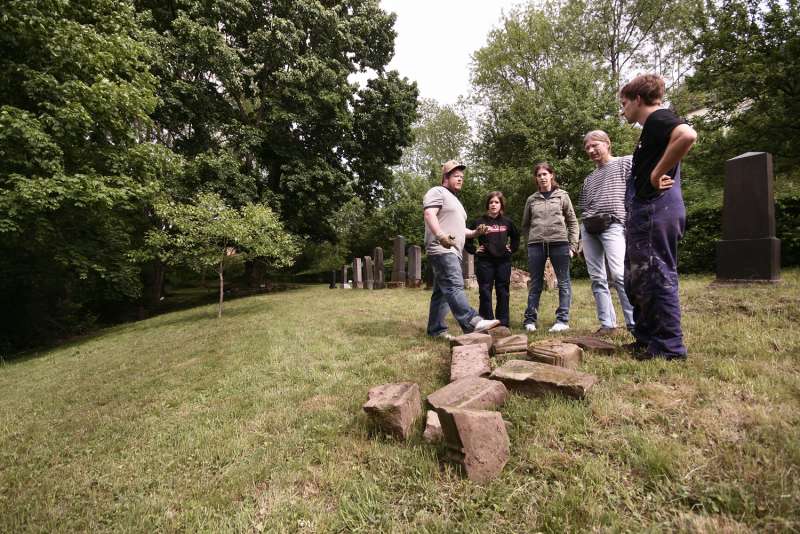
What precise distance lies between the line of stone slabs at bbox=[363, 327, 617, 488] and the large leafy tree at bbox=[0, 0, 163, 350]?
11.4m

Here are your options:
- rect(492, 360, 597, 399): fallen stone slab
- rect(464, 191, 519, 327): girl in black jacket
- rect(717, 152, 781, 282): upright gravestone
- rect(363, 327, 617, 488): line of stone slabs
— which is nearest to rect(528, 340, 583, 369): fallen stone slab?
rect(363, 327, 617, 488): line of stone slabs

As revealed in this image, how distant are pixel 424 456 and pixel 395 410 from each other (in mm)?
337

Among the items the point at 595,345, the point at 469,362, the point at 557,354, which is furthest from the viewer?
the point at 595,345

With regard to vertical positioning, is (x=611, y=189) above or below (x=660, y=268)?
above

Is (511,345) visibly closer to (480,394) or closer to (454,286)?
(454,286)

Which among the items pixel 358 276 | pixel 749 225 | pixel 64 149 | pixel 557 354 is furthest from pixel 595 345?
pixel 358 276

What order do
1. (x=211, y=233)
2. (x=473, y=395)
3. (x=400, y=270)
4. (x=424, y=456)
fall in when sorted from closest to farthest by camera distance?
(x=424, y=456), (x=473, y=395), (x=211, y=233), (x=400, y=270)

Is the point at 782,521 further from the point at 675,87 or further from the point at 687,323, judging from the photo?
the point at 675,87

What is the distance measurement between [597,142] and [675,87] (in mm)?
22017

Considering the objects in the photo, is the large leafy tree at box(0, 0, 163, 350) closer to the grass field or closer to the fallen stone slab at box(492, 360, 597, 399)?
the grass field

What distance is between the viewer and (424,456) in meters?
1.99

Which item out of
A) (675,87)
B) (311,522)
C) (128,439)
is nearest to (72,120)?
(128,439)

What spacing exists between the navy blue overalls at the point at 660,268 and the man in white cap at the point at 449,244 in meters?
1.52

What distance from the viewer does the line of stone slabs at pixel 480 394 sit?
1788mm
